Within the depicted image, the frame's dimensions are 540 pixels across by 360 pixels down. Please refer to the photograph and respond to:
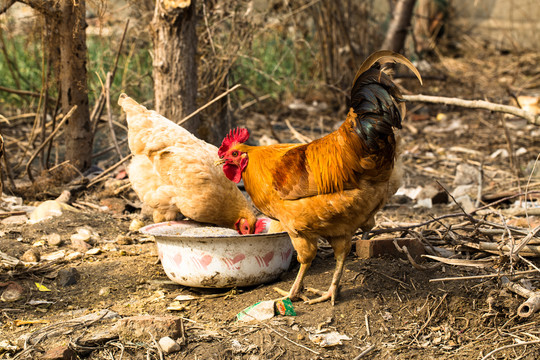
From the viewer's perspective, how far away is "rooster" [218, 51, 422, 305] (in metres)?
3.18

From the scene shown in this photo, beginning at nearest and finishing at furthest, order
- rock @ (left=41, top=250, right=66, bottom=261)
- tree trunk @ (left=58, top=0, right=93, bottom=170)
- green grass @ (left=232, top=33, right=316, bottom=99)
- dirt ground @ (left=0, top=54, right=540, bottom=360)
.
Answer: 1. dirt ground @ (left=0, top=54, right=540, bottom=360)
2. rock @ (left=41, top=250, right=66, bottom=261)
3. tree trunk @ (left=58, top=0, right=93, bottom=170)
4. green grass @ (left=232, top=33, right=316, bottom=99)

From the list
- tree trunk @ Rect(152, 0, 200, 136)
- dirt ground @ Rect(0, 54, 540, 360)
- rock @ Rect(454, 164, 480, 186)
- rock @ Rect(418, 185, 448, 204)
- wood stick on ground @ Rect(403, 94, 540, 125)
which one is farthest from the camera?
rock @ Rect(454, 164, 480, 186)

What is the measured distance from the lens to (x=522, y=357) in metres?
2.84

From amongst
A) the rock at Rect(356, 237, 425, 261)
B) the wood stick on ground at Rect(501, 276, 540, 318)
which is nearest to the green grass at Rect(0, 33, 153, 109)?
the rock at Rect(356, 237, 425, 261)

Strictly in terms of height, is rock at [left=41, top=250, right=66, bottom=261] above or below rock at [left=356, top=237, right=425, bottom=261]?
below

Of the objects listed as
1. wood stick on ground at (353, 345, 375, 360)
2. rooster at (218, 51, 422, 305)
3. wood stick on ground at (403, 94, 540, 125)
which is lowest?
wood stick on ground at (353, 345, 375, 360)

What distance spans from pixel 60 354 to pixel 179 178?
2147 millimetres

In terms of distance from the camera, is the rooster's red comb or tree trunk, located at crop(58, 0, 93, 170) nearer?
the rooster's red comb

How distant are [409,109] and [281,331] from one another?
773 cm

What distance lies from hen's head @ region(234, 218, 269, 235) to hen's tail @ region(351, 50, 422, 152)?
164 centimetres

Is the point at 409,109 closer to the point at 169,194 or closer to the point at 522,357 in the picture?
the point at 169,194

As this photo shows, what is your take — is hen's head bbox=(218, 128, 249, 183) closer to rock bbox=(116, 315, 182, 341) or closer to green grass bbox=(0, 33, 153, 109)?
rock bbox=(116, 315, 182, 341)

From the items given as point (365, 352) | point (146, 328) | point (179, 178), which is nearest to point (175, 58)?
point (179, 178)

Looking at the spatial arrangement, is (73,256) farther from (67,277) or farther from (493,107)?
(493,107)
